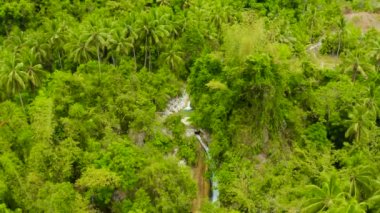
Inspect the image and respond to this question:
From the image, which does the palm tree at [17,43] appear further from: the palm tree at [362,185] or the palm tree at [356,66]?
the palm tree at [362,185]

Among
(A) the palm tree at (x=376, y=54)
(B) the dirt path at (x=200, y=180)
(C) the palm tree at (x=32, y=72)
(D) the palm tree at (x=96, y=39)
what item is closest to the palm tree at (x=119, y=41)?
(D) the palm tree at (x=96, y=39)

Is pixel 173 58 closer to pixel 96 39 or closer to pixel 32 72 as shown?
pixel 96 39

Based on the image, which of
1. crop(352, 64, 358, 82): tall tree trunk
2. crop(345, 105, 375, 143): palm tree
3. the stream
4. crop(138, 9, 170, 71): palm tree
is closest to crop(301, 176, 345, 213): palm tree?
the stream

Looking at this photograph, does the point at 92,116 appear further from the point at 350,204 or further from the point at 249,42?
the point at 350,204

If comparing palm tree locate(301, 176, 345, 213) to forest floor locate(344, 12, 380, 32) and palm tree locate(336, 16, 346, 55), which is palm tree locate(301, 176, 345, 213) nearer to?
palm tree locate(336, 16, 346, 55)

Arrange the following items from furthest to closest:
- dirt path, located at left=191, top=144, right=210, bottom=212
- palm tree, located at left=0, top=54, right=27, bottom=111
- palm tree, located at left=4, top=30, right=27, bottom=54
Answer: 1. palm tree, located at left=4, top=30, right=27, bottom=54
2. palm tree, located at left=0, top=54, right=27, bottom=111
3. dirt path, located at left=191, top=144, right=210, bottom=212

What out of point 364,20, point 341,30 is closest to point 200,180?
point 341,30

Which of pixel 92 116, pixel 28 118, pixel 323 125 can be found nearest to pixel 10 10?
pixel 28 118
